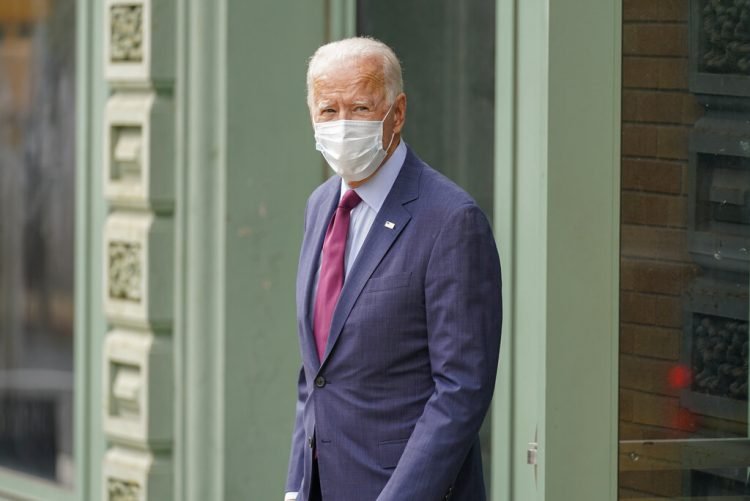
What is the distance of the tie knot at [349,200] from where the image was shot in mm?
3428

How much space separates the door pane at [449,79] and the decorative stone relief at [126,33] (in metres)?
0.76

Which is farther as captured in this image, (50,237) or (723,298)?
(50,237)

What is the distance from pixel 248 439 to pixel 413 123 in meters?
1.16

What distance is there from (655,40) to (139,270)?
103 inches

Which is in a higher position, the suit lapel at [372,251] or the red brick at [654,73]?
the red brick at [654,73]

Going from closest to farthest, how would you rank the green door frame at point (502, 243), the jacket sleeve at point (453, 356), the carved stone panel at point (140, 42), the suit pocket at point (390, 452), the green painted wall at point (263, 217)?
the jacket sleeve at point (453, 356)
the suit pocket at point (390, 452)
the green door frame at point (502, 243)
the green painted wall at point (263, 217)
the carved stone panel at point (140, 42)

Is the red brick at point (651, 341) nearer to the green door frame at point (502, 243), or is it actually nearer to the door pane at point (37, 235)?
the green door frame at point (502, 243)

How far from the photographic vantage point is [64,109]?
6.46m

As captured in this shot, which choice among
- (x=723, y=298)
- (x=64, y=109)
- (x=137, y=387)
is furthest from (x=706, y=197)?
(x=64, y=109)

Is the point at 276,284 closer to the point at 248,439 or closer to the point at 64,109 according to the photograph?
the point at 248,439

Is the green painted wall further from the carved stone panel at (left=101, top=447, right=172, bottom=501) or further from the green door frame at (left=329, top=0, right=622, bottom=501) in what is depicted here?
the green door frame at (left=329, top=0, right=622, bottom=501)

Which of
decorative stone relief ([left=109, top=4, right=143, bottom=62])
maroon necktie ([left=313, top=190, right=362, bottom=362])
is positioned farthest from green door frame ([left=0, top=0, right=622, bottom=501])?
maroon necktie ([left=313, top=190, right=362, bottom=362])

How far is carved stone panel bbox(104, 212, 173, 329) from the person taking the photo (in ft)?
18.4

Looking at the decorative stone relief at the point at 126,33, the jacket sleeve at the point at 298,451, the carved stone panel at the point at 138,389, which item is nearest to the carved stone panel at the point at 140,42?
the decorative stone relief at the point at 126,33
